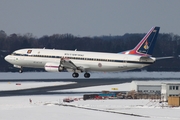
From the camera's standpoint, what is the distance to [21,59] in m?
82.9

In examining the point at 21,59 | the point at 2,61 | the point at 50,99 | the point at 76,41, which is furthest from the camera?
the point at 76,41

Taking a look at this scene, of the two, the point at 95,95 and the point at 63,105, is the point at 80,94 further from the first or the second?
the point at 63,105

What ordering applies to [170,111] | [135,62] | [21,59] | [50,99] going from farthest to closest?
[21,59] → [135,62] → [50,99] → [170,111]

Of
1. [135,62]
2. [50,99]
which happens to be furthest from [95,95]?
[135,62]

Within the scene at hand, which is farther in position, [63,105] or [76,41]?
[76,41]

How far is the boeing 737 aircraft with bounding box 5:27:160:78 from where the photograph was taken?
77.9m

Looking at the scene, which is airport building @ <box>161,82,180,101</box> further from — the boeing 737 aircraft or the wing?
the wing

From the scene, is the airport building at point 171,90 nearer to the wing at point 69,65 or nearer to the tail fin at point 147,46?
the tail fin at point 147,46

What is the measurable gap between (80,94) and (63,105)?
1035 centimetres

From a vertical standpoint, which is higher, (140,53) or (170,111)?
(140,53)

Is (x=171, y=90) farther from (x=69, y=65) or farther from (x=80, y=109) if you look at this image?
(x=69, y=65)

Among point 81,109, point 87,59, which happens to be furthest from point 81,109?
point 87,59

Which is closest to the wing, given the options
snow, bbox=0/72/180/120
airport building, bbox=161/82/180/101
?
snow, bbox=0/72/180/120

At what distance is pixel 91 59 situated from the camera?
262ft
